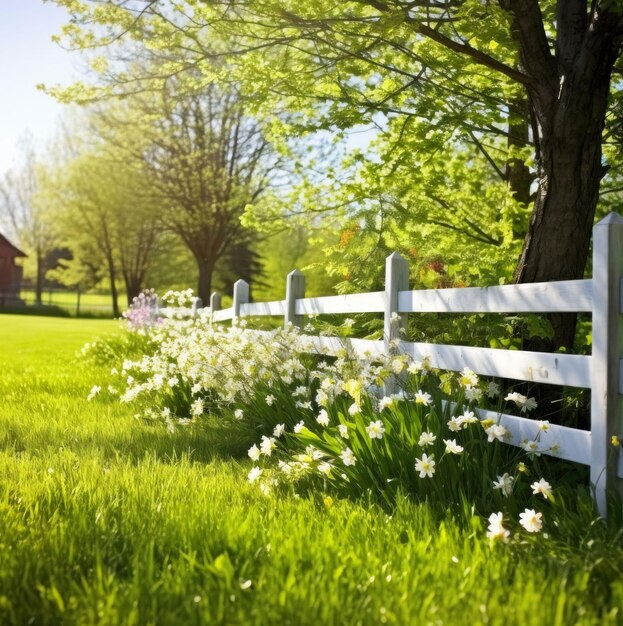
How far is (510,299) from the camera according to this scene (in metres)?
4.59

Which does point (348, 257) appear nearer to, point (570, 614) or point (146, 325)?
point (570, 614)

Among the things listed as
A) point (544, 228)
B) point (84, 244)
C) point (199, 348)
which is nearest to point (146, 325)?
point (199, 348)

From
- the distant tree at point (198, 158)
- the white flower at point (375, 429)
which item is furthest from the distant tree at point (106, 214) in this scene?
the white flower at point (375, 429)

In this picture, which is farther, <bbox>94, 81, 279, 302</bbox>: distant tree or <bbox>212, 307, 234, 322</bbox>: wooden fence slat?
<bbox>94, 81, 279, 302</bbox>: distant tree

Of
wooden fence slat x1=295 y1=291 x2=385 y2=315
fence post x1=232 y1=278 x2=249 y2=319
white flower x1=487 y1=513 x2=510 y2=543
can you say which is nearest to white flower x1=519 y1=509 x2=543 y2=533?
white flower x1=487 y1=513 x2=510 y2=543

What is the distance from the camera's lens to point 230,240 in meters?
31.6

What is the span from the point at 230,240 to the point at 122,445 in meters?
26.1

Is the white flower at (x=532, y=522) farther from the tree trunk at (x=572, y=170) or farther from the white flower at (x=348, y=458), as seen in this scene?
the tree trunk at (x=572, y=170)

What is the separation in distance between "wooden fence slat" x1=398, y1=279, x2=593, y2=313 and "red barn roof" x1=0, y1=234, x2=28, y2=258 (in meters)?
52.5

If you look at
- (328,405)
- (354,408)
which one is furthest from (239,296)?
(354,408)

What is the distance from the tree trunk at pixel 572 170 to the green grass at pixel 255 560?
2.48 metres

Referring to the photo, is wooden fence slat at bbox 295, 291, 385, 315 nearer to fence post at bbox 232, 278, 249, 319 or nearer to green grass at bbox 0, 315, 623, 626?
green grass at bbox 0, 315, 623, 626

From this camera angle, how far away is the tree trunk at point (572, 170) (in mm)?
5602

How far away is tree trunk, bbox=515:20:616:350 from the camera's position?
560 centimetres
